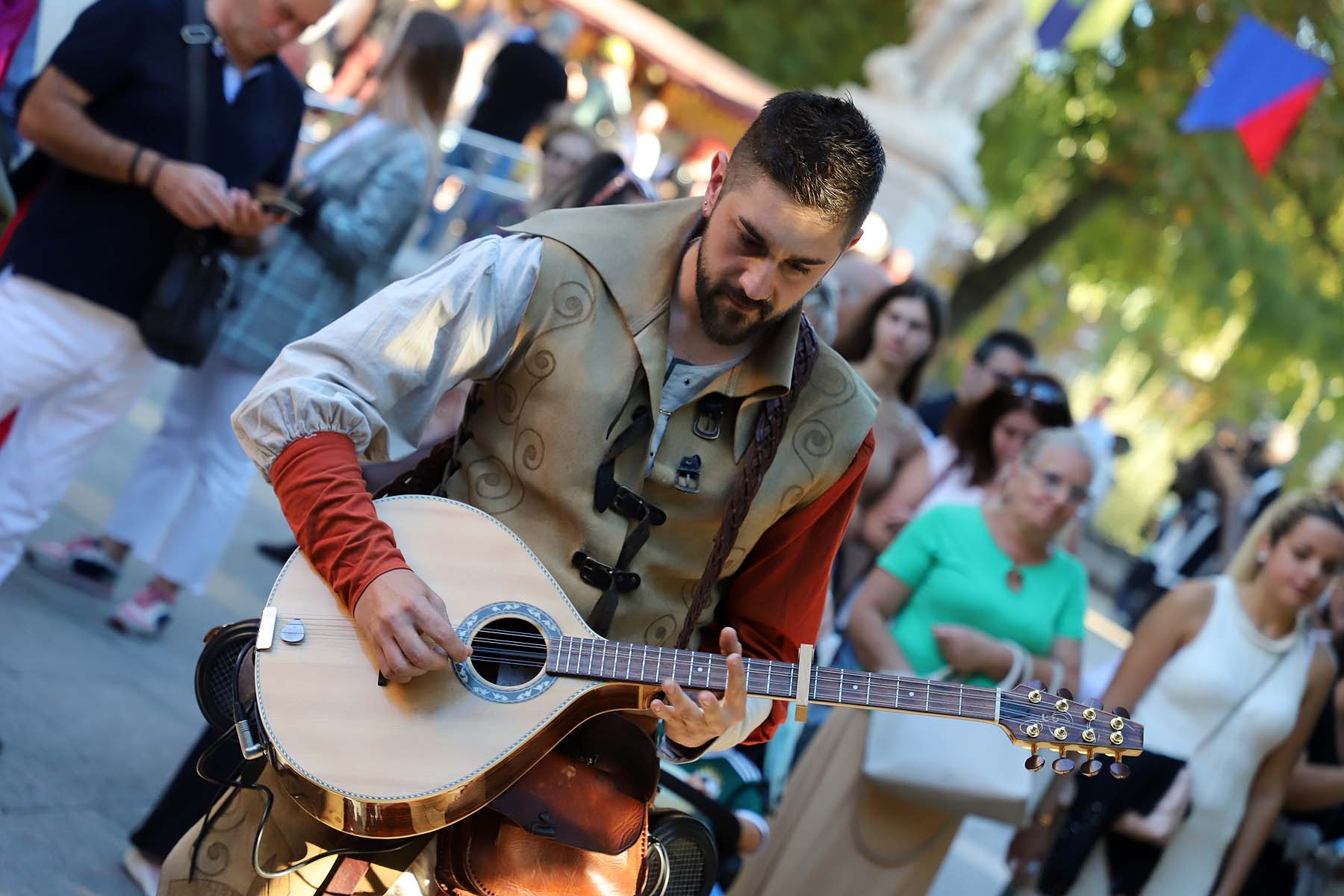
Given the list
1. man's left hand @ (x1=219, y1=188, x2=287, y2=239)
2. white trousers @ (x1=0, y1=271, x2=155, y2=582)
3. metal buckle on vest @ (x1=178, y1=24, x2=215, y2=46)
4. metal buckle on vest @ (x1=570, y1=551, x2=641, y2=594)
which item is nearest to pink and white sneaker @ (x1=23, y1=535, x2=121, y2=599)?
white trousers @ (x1=0, y1=271, x2=155, y2=582)

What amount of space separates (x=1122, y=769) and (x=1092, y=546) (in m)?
18.2

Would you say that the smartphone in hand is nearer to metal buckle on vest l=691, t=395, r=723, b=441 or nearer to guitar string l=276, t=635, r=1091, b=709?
metal buckle on vest l=691, t=395, r=723, b=441

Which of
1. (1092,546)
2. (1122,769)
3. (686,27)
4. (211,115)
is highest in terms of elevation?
(1122,769)

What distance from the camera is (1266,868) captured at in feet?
17.8

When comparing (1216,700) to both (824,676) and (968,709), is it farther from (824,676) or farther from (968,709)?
(824,676)

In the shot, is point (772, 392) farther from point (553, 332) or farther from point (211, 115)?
point (211, 115)

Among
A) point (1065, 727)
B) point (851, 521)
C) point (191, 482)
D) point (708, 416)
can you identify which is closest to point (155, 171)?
point (191, 482)

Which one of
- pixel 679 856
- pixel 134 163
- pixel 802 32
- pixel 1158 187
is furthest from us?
pixel 802 32

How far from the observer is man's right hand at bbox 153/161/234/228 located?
386 centimetres

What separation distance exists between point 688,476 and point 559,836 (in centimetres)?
69

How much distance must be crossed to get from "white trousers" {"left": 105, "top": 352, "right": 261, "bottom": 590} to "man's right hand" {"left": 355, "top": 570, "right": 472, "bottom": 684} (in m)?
2.56

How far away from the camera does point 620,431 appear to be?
2.53 metres

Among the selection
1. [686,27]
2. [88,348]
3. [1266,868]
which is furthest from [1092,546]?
[88,348]

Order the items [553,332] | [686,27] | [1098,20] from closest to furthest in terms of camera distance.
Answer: [553,332] → [1098,20] → [686,27]
